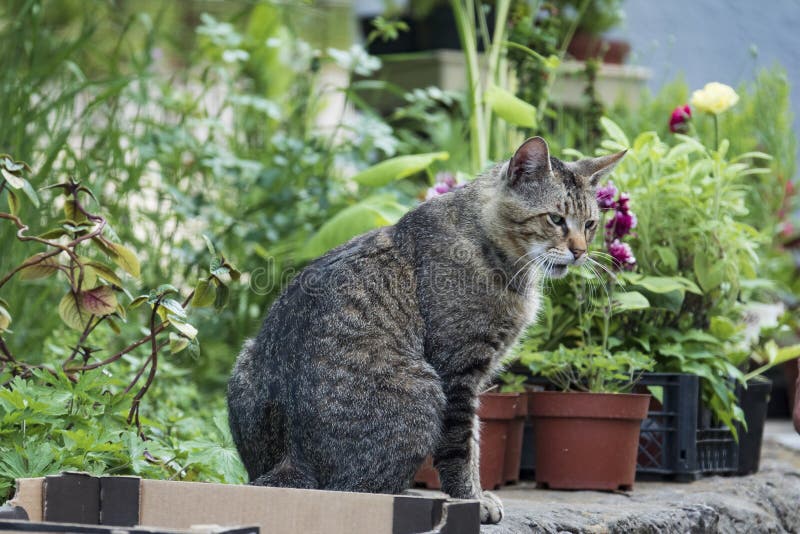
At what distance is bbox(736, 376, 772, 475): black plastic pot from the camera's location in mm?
2922

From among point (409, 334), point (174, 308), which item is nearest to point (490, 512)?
Result: point (409, 334)

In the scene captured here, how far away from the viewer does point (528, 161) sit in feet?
→ 7.47

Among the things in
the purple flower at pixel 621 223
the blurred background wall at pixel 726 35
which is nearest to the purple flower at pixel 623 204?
the purple flower at pixel 621 223

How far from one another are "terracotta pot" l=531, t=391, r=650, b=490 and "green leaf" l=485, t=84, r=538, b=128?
3.10 ft

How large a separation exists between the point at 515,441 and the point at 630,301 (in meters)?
0.51

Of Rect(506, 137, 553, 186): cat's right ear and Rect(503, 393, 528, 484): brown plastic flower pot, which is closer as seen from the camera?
Rect(506, 137, 553, 186): cat's right ear

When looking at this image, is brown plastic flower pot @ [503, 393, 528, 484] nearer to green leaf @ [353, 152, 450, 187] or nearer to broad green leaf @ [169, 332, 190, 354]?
green leaf @ [353, 152, 450, 187]

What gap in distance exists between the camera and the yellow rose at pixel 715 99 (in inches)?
117

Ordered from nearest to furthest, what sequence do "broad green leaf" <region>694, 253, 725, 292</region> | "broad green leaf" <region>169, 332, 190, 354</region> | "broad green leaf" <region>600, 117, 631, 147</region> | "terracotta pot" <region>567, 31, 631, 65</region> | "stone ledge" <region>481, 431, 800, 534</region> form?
"broad green leaf" <region>169, 332, 190, 354</region> → "stone ledge" <region>481, 431, 800, 534</region> → "broad green leaf" <region>694, 253, 725, 292</region> → "broad green leaf" <region>600, 117, 631, 147</region> → "terracotta pot" <region>567, 31, 631, 65</region>

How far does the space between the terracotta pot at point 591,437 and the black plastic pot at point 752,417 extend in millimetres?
530

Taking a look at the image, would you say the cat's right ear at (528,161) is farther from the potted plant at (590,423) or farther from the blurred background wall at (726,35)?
the blurred background wall at (726,35)

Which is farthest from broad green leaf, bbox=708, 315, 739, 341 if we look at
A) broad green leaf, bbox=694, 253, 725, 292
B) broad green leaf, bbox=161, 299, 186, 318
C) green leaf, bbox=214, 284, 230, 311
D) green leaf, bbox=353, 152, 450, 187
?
broad green leaf, bbox=161, 299, 186, 318

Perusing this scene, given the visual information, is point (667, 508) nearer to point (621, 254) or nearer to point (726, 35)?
point (621, 254)

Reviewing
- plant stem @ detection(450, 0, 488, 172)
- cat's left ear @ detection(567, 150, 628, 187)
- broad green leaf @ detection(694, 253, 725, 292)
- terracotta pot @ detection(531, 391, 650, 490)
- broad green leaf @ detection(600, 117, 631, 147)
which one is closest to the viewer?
cat's left ear @ detection(567, 150, 628, 187)
